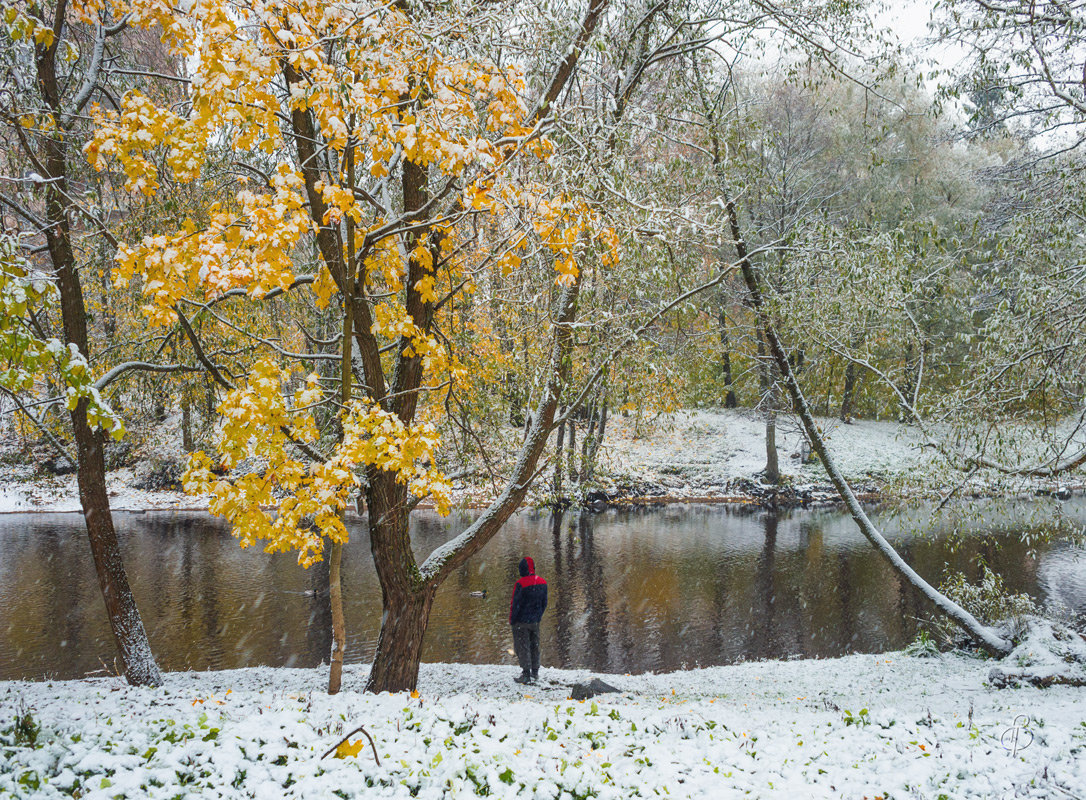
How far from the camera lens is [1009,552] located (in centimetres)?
1591

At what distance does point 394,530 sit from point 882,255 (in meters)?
7.15

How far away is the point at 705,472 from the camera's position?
2483 cm

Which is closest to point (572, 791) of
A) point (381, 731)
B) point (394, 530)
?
point (381, 731)

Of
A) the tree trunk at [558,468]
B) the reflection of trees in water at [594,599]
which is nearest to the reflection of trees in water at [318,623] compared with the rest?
the tree trunk at [558,468]

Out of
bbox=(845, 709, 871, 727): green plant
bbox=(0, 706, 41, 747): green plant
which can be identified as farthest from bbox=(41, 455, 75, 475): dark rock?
bbox=(845, 709, 871, 727): green plant

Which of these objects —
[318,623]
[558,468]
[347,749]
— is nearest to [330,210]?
[347,749]

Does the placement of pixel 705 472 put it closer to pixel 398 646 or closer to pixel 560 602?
pixel 560 602

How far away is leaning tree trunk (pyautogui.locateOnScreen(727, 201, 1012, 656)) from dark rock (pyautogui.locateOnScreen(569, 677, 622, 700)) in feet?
16.3

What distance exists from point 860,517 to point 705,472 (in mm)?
14933

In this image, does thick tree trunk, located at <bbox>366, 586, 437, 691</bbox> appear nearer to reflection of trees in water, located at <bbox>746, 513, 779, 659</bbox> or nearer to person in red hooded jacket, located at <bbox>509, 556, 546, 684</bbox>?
person in red hooded jacket, located at <bbox>509, 556, 546, 684</bbox>

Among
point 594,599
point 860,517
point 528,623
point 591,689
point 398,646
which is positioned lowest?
point 594,599

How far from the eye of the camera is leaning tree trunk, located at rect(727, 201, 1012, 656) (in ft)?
29.1

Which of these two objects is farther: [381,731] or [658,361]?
[658,361]

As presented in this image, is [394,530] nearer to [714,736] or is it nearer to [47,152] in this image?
[714,736]
